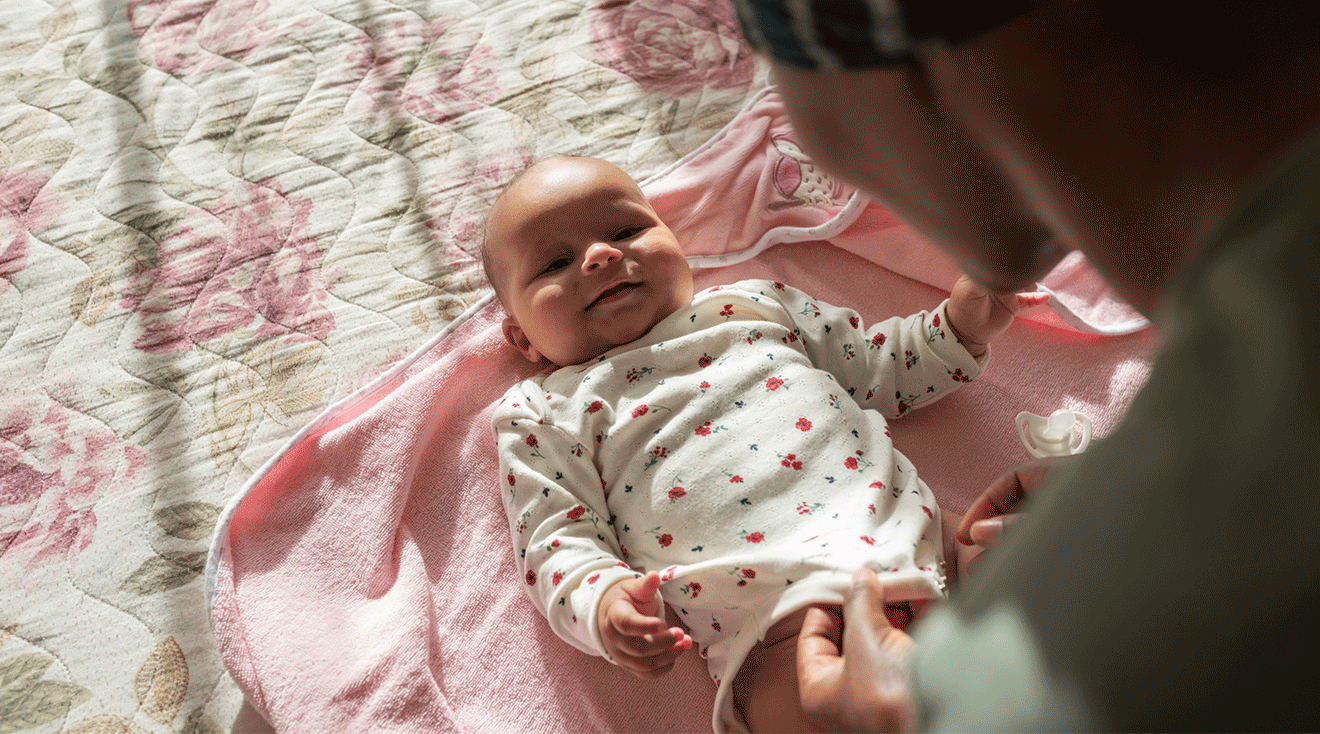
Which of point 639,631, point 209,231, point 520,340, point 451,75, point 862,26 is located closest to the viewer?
point 862,26

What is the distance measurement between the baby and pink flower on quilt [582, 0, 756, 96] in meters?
0.37

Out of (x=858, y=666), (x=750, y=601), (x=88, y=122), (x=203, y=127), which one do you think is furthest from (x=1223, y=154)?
Answer: (x=88, y=122)

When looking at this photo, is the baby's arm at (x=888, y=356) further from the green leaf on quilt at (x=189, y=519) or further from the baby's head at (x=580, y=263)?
the green leaf on quilt at (x=189, y=519)

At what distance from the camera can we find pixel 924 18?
32 cm

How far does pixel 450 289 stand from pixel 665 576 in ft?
1.84

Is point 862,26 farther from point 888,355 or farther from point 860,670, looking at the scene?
point 888,355

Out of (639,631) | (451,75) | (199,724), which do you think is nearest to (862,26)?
(639,631)

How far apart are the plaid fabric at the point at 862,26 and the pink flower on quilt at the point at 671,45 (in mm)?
1115

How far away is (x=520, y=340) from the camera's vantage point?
1.17m

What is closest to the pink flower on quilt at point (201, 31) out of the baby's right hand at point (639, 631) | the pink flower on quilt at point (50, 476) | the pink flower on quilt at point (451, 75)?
the pink flower on quilt at point (451, 75)

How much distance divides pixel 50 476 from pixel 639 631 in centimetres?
79

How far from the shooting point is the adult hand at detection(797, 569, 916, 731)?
0.62 metres

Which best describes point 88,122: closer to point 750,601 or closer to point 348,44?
point 348,44

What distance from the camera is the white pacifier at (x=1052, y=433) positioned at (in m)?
1.08
